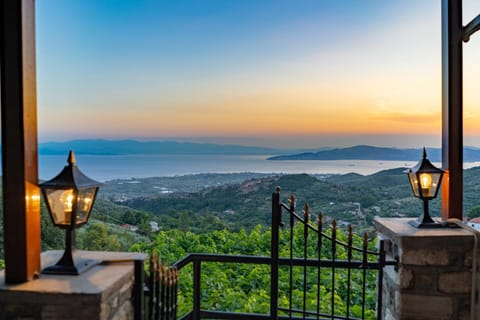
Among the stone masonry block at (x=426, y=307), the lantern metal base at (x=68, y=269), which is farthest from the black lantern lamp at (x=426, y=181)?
the lantern metal base at (x=68, y=269)

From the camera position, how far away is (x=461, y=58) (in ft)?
7.06

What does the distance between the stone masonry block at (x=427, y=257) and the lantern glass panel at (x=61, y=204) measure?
5.61 ft

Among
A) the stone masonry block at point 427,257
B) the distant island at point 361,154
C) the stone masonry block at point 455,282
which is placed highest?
the distant island at point 361,154

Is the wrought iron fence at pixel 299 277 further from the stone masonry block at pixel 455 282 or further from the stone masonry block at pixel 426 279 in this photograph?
the stone masonry block at pixel 455 282

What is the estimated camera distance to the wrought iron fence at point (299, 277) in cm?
187

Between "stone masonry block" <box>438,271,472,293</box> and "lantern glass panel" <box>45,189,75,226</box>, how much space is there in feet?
6.31

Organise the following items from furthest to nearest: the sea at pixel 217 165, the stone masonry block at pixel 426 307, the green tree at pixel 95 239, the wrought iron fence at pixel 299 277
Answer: the sea at pixel 217 165 → the green tree at pixel 95 239 → the stone masonry block at pixel 426 307 → the wrought iron fence at pixel 299 277

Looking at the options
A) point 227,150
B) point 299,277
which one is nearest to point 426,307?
point 299,277

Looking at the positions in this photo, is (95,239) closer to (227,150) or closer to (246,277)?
(246,277)

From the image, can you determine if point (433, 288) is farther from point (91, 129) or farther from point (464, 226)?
point (91, 129)

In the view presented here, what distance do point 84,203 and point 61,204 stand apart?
0.09 metres

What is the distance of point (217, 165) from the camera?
3488mm

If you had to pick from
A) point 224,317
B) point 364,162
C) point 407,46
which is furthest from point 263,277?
point 407,46

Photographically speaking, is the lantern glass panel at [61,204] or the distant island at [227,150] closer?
the lantern glass panel at [61,204]
